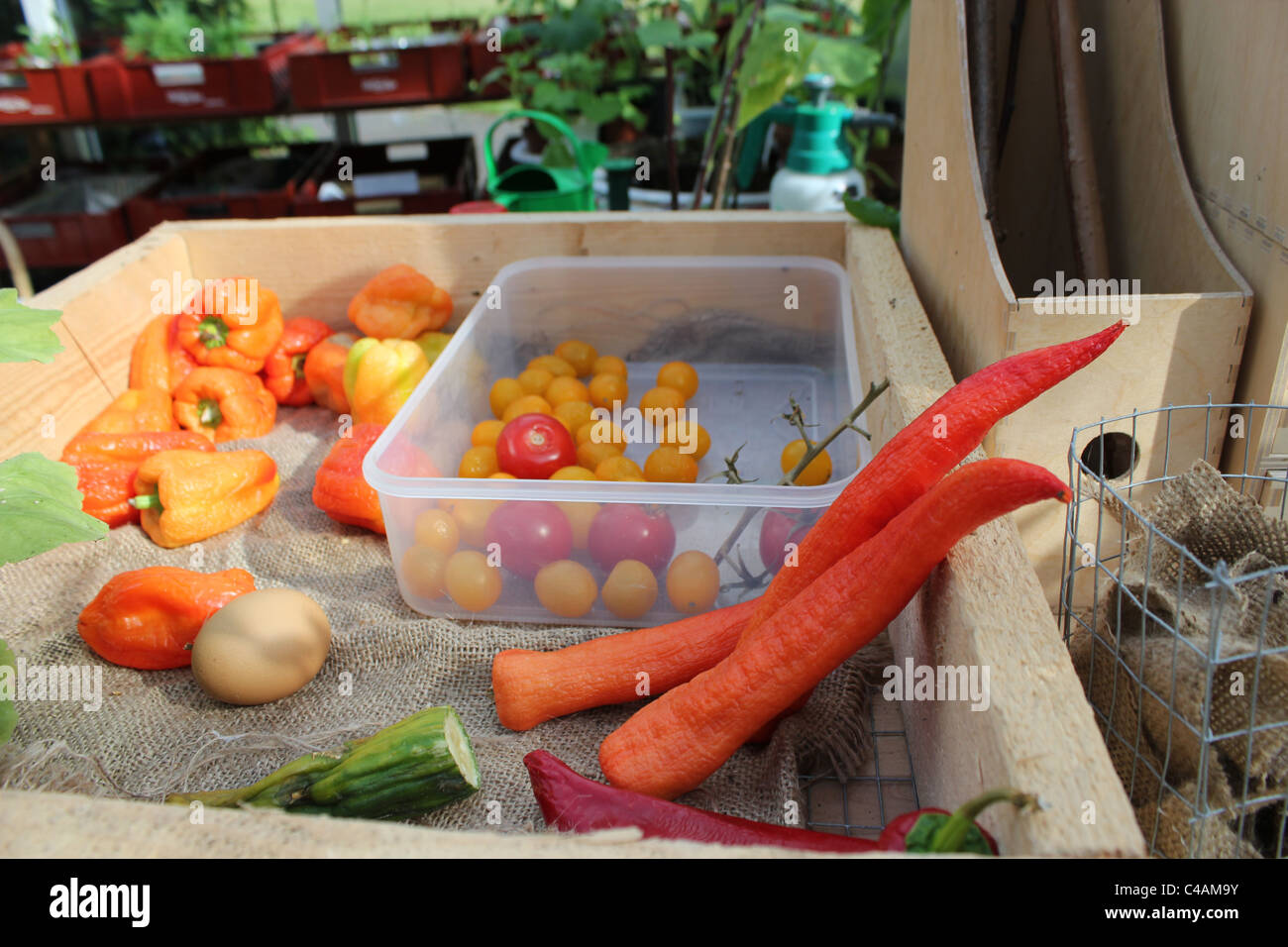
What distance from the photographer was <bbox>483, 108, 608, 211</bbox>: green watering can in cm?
230

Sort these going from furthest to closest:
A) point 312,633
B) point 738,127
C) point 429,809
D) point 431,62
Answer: point 431,62 → point 738,127 → point 312,633 → point 429,809

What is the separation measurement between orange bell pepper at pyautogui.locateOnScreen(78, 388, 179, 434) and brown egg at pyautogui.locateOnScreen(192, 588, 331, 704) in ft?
2.08

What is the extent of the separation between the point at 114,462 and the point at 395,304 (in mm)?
567

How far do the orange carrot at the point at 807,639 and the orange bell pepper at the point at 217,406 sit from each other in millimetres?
1136

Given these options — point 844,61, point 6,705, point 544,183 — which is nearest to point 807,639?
point 6,705

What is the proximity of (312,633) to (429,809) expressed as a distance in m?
0.31

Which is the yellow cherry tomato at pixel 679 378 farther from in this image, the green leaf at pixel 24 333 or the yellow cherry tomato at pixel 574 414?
the green leaf at pixel 24 333

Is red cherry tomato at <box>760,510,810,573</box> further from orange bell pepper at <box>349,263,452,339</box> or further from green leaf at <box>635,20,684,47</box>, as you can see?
green leaf at <box>635,20,684,47</box>

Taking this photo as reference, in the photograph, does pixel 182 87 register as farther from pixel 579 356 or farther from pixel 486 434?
pixel 486 434

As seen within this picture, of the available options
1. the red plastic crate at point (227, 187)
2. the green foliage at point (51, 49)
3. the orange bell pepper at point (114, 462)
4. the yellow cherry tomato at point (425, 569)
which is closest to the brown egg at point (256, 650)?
the yellow cherry tomato at point (425, 569)

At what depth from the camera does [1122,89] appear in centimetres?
138

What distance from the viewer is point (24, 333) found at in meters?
0.86
